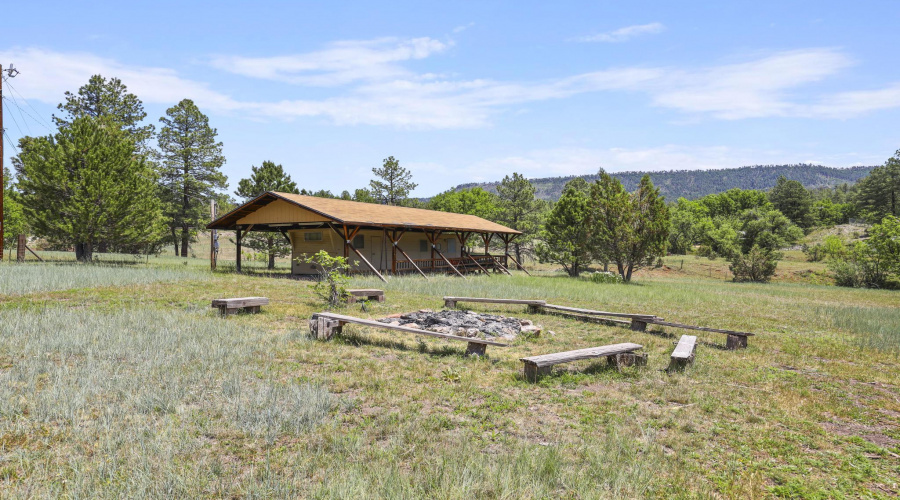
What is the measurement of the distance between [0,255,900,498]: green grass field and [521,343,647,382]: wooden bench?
0.78ft

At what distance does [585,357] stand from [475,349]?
1.93 meters

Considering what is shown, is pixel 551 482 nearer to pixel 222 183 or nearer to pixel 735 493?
pixel 735 493

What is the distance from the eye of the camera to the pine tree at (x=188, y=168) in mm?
36250

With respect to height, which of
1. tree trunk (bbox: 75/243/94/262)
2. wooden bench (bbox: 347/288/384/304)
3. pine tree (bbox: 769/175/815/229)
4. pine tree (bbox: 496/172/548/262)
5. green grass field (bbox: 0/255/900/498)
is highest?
pine tree (bbox: 769/175/815/229)

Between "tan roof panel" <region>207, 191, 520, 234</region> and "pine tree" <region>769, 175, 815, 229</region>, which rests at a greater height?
"pine tree" <region>769, 175, 815, 229</region>

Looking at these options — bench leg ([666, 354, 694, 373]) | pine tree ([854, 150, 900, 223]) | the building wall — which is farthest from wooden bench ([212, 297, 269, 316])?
pine tree ([854, 150, 900, 223])

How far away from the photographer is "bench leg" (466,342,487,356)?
7.58m

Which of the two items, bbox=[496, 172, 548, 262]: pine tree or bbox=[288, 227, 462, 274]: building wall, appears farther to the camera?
bbox=[496, 172, 548, 262]: pine tree

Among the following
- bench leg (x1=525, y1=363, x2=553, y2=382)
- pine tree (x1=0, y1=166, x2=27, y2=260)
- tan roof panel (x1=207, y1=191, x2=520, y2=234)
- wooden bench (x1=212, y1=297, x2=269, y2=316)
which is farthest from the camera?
pine tree (x1=0, y1=166, x2=27, y2=260)

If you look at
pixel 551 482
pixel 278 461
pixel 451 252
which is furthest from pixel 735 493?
pixel 451 252

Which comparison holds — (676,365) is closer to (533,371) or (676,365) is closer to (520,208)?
(533,371)

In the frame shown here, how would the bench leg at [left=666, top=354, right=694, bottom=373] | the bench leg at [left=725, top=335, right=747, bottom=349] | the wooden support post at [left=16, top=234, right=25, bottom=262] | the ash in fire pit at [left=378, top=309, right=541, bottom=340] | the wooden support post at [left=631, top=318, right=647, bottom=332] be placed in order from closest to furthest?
the bench leg at [left=666, top=354, right=694, bottom=373] → the bench leg at [left=725, top=335, right=747, bottom=349] → the ash in fire pit at [left=378, top=309, right=541, bottom=340] → the wooden support post at [left=631, top=318, right=647, bottom=332] → the wooden support post at [left=16, top=234, right=25, bottom=262]

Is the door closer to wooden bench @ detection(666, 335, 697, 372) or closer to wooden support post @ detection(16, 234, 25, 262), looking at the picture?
wooden support post @ detection(16, 234, 25, 262)

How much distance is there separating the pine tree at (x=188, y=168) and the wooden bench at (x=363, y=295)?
29.9 meters
